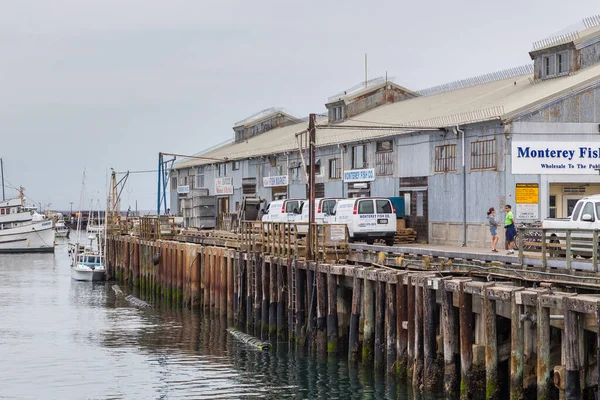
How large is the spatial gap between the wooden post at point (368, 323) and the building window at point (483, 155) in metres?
14.6

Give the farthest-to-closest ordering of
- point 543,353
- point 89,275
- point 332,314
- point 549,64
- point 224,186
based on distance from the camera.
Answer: point 224,186
point 89,275
point 549,64
point 332,314
point 543,353

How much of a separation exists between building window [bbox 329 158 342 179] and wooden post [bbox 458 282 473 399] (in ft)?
107

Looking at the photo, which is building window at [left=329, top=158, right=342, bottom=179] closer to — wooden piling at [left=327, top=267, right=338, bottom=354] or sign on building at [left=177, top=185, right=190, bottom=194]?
wooden piling at [left=327, top=267, right=338, bottom=354]

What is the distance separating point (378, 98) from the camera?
225 ft

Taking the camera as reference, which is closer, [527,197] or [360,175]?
[527,197]

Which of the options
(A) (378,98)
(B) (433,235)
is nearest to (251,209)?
(A) (378,98)

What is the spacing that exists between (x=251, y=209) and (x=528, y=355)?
4177 centimetres

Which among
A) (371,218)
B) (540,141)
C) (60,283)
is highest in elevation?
(540,141)

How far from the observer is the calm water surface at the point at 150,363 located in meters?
26.7

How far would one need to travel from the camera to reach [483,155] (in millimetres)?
41438

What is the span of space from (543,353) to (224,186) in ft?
177

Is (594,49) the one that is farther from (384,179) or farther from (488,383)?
(488,383)

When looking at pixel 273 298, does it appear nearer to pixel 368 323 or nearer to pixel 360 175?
pixel 368 323

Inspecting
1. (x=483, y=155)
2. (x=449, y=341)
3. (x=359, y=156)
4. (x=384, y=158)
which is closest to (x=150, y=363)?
(x=449, y=341)
